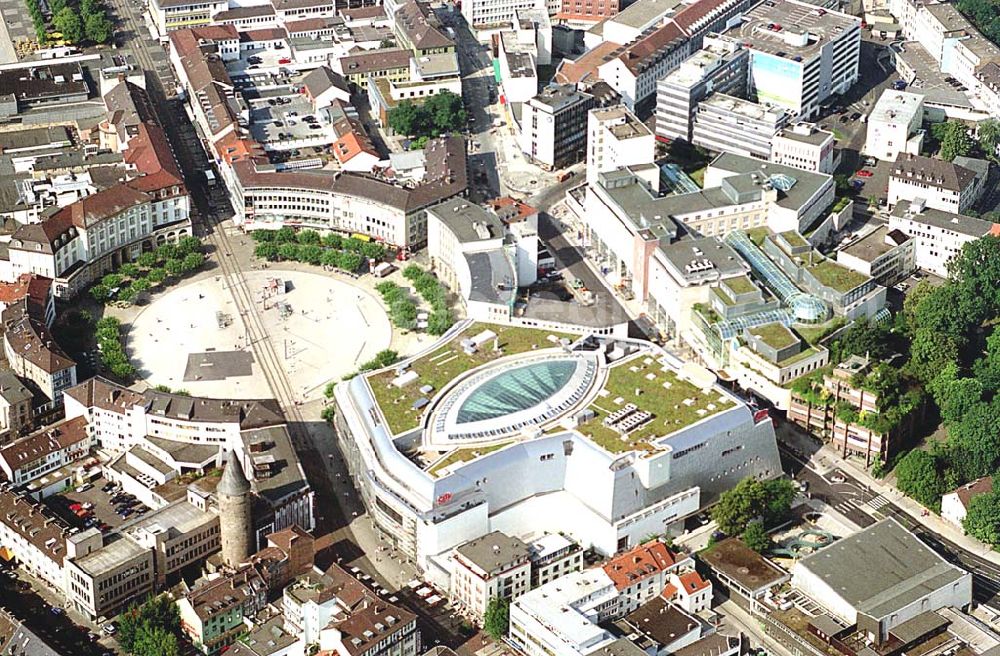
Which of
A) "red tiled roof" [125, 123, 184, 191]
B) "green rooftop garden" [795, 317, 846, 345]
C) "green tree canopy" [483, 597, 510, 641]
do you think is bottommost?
"green tree canopy" [483, 597, 510, 641]

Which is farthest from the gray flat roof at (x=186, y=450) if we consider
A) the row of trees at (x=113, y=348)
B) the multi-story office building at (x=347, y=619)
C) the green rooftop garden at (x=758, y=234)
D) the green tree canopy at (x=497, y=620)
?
the green rooftop garden at (x=758, y=234)

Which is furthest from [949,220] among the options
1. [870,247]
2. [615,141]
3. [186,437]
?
[186,437]

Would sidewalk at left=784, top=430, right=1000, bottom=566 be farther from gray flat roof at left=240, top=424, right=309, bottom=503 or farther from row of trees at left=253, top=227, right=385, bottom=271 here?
row of trees at left=253, top=227, right=385, bottom=271

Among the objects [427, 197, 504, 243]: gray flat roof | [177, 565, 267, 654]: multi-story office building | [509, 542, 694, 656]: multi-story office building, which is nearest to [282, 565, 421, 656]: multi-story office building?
[177, 565, 267, 654]: multi-story office building

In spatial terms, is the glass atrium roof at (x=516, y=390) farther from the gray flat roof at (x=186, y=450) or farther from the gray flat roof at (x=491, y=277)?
the gray flat roof at (x=186, y=450)

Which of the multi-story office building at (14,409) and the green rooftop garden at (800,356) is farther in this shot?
the green rooftop garden at (800,356)

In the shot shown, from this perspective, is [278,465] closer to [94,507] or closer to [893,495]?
[94,507]
